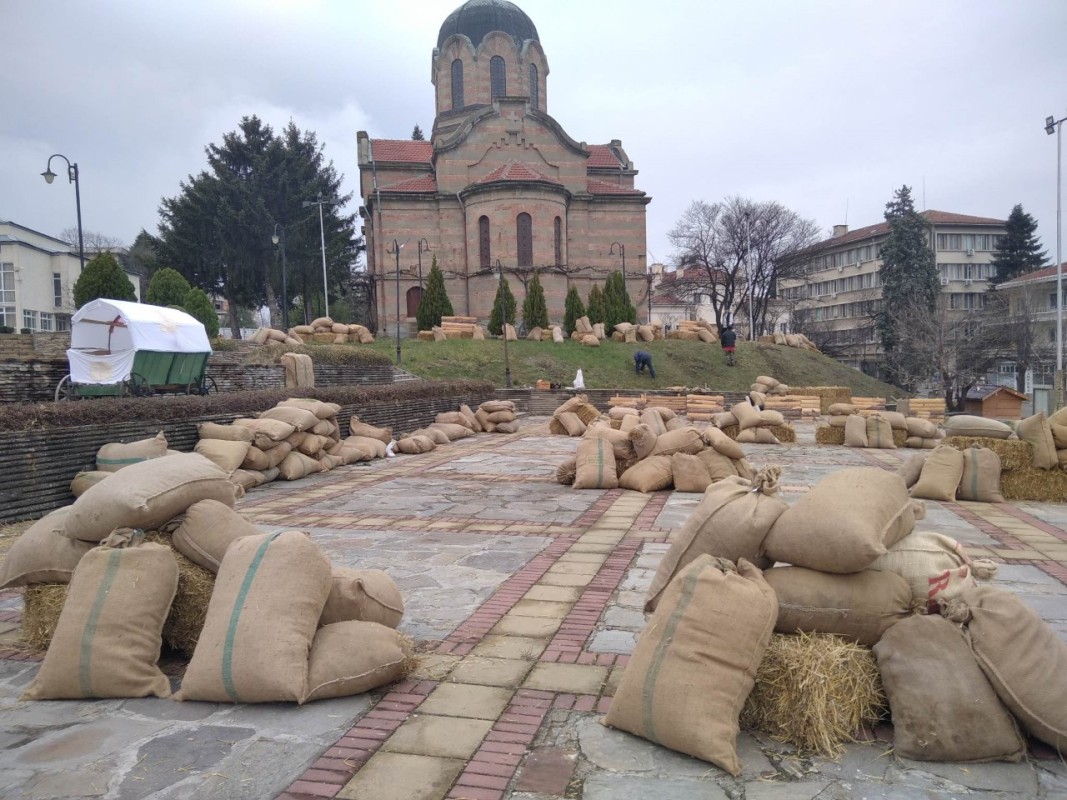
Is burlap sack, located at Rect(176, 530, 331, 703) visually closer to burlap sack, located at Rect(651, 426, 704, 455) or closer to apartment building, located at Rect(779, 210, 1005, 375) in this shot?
burlap sack, located at Rect(651, 426, 704, 455)

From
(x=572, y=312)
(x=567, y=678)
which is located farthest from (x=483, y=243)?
(x=567, y=678)

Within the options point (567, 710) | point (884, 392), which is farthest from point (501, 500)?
point (884, 392)

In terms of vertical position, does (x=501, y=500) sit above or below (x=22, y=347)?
below

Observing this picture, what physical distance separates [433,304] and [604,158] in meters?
19.4

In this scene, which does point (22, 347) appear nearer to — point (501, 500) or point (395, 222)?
point (501, 500)

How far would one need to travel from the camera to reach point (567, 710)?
11.1 ft

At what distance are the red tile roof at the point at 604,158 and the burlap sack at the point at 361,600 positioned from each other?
4718 centimetres

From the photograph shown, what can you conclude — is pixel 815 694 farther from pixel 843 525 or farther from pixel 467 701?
pixel 467 701

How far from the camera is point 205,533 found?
13.4 feet

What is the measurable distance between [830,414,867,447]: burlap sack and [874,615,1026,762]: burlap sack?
13134mm

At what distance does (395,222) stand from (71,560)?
40.9 m

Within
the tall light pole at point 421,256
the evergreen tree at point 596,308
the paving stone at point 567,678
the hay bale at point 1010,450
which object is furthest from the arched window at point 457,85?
the paving stone at point 567,678

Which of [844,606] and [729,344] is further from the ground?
[729,344]

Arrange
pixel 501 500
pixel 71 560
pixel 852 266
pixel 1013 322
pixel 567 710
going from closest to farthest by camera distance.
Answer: pixel 567 710 → pixel 71 560 → pixel 501 500 → pixel 1013 322 → pixel 852 266
